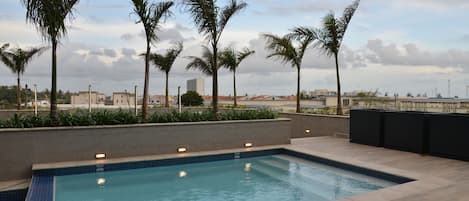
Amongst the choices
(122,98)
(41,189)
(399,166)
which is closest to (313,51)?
(399,166)

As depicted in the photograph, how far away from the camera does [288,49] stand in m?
10.9

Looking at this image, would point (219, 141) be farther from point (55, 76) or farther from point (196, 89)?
point (196, 89)

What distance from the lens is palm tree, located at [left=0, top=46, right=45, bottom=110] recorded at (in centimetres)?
1140

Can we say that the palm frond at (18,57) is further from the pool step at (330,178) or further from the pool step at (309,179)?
the pool step at (330,178)

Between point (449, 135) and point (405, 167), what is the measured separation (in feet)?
4.70

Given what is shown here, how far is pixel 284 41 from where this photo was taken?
35.9 ft

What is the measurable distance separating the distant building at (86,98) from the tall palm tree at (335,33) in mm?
7235

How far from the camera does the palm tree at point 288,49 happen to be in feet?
35.5

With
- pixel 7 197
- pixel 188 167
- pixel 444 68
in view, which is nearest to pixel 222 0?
pixel 188 167

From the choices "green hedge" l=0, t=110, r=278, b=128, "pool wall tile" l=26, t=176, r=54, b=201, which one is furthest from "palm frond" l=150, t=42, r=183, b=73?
"pool wall tile" l=26, t=176, r=54, b=201

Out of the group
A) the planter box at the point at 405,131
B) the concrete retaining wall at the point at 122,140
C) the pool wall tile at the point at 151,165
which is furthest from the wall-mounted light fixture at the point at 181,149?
the planter box at the point at 405,131

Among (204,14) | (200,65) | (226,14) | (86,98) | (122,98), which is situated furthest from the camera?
(200,65)

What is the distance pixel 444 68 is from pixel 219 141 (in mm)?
8860

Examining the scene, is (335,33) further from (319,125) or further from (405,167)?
(405,167)
